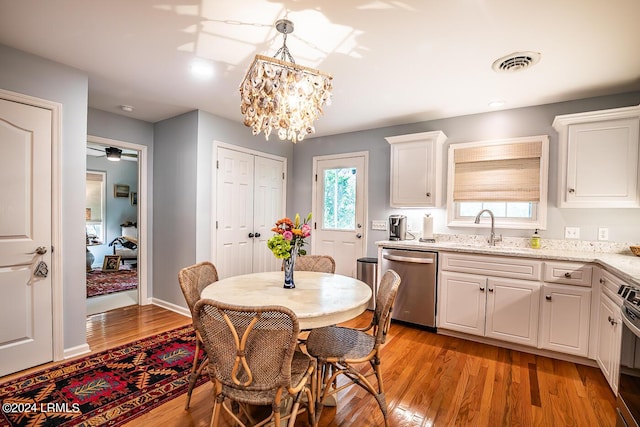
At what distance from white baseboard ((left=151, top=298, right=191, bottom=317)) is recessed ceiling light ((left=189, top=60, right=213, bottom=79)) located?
2630 millimetres

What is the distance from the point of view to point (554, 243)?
3.06m

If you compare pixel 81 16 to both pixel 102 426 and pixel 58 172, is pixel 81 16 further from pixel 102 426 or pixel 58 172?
pixel 102 426

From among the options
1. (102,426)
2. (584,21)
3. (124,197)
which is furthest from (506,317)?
(124,197)

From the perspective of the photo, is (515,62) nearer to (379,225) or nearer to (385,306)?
(385,306)

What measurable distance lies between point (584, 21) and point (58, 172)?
3.90 m

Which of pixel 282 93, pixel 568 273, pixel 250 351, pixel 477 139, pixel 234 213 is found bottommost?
pixel 250 351

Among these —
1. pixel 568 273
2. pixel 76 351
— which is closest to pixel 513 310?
pixel 568 273

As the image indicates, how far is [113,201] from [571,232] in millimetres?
8601

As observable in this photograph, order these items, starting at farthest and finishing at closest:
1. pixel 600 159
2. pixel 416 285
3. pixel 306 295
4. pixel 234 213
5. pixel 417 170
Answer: pixel 234 213 → pixel 417 170 → pixel 416 285 → pixel 600 159 → pixel 306 295

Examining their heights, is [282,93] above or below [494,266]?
above

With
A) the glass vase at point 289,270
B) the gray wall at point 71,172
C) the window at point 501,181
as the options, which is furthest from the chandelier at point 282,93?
the window at point 501,181

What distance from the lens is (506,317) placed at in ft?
9.16

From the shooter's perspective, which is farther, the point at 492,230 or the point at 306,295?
the point at 492,230

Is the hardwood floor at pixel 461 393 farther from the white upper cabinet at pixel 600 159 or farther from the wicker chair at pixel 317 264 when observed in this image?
the white upper cabinet at pixel 600 159
